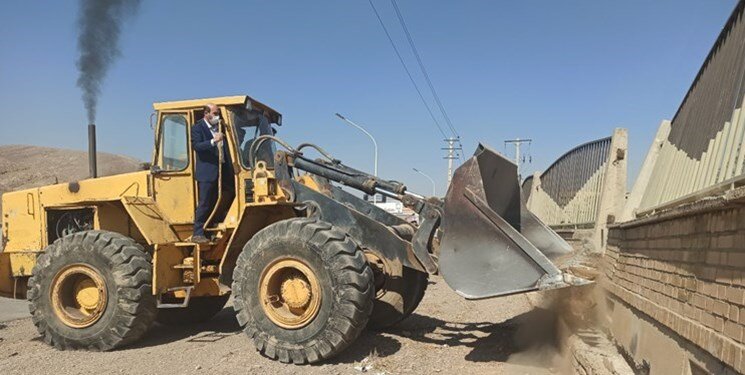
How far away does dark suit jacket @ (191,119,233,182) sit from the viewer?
6691 millimetres

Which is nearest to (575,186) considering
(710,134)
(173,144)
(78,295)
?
(710,134)

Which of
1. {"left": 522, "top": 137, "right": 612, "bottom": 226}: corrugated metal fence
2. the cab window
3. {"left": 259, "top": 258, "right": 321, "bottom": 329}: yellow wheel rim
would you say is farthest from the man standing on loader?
{"left": 522, "top": 137, "right": 612, "bottom": 226}: corrugated metal fence

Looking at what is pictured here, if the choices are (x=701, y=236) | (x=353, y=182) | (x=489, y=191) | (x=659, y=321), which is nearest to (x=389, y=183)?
(x=353, y=182)

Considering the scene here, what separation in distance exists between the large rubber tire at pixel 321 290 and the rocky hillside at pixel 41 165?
19.7m

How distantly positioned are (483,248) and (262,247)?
2.25 m

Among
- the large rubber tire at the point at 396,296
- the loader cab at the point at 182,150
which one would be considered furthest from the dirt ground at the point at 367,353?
the loader cab at the point at 182,150

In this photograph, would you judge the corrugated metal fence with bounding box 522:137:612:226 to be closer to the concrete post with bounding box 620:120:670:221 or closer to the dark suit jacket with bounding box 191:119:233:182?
the concrete post with bounding box 620:120:670:221

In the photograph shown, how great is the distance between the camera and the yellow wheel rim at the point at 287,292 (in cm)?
560

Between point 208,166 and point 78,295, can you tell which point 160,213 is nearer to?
point 208,166

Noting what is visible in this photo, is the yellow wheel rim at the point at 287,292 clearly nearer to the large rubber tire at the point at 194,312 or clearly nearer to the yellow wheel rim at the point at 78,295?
the yellow wheel rim at the point at 78,295

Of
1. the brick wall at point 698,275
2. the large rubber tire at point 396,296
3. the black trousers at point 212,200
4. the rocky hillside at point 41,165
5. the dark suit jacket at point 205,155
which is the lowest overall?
the large rubber tire at point 396,296

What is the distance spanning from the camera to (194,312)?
26.1ft

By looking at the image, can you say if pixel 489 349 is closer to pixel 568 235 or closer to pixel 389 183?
pixel 389 183

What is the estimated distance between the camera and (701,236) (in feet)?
10.3
